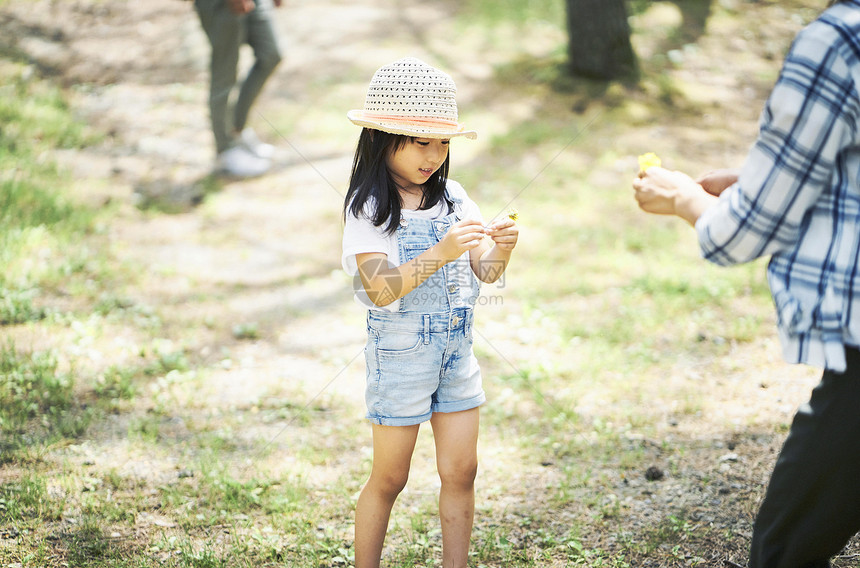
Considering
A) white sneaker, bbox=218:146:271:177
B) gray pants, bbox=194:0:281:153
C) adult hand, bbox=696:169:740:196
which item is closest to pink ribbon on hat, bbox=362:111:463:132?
adult hand, bbox=696:169:740:196

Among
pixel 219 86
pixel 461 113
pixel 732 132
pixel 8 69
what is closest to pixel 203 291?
pixel 219 86

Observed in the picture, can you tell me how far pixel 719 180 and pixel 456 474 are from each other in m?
1.11

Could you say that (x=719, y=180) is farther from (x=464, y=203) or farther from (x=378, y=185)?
(x=378, y=185)

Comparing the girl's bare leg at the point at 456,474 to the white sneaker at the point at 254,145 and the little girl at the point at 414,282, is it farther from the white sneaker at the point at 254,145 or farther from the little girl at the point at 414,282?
the white sneaker at the point at 254,145

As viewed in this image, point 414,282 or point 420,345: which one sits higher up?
point 414,282

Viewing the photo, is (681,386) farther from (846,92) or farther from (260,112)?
(260,112)

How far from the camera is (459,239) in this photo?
202cm

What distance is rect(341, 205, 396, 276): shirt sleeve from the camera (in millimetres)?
2096

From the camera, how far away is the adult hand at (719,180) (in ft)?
6.53

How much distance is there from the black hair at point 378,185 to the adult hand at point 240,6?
10.8ft

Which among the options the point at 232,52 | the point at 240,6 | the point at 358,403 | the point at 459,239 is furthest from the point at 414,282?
the point at 232,52

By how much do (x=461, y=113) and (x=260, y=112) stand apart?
5.77ft

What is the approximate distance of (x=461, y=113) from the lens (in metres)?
6.61

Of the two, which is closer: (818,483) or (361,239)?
(818,483)
